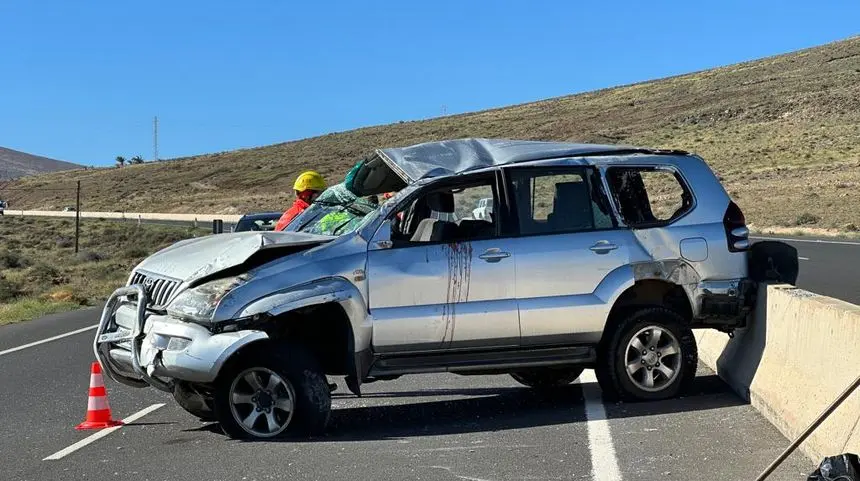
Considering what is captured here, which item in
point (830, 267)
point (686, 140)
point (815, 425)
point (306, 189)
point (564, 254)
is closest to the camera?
point (815, 425)

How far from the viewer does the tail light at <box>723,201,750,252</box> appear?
8.28 m

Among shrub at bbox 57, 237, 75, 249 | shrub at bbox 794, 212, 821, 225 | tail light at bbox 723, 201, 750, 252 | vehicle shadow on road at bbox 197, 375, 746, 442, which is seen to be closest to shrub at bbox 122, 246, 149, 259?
shrub at bbox 57, 237, 75, 249

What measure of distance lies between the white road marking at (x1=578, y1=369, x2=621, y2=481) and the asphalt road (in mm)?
11

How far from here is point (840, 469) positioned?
5.16 metres

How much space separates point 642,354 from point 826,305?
1838 mm

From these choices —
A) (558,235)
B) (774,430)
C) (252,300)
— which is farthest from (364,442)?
(774,430)

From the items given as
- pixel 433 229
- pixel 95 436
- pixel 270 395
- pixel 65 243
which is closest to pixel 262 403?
pixel 270 395

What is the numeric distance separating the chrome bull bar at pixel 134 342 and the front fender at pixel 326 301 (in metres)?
0.87

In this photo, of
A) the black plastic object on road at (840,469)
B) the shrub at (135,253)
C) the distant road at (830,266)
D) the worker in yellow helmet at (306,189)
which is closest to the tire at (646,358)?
the black plastic object on road at (840,469)

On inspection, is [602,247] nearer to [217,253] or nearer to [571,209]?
[571,209]

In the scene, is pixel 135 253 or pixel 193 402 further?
pixel 135 253

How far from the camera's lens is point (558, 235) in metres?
7.98

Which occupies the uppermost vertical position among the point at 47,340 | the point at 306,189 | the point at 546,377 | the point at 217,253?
the point at 306,189

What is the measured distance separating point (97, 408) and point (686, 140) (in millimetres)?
68727
